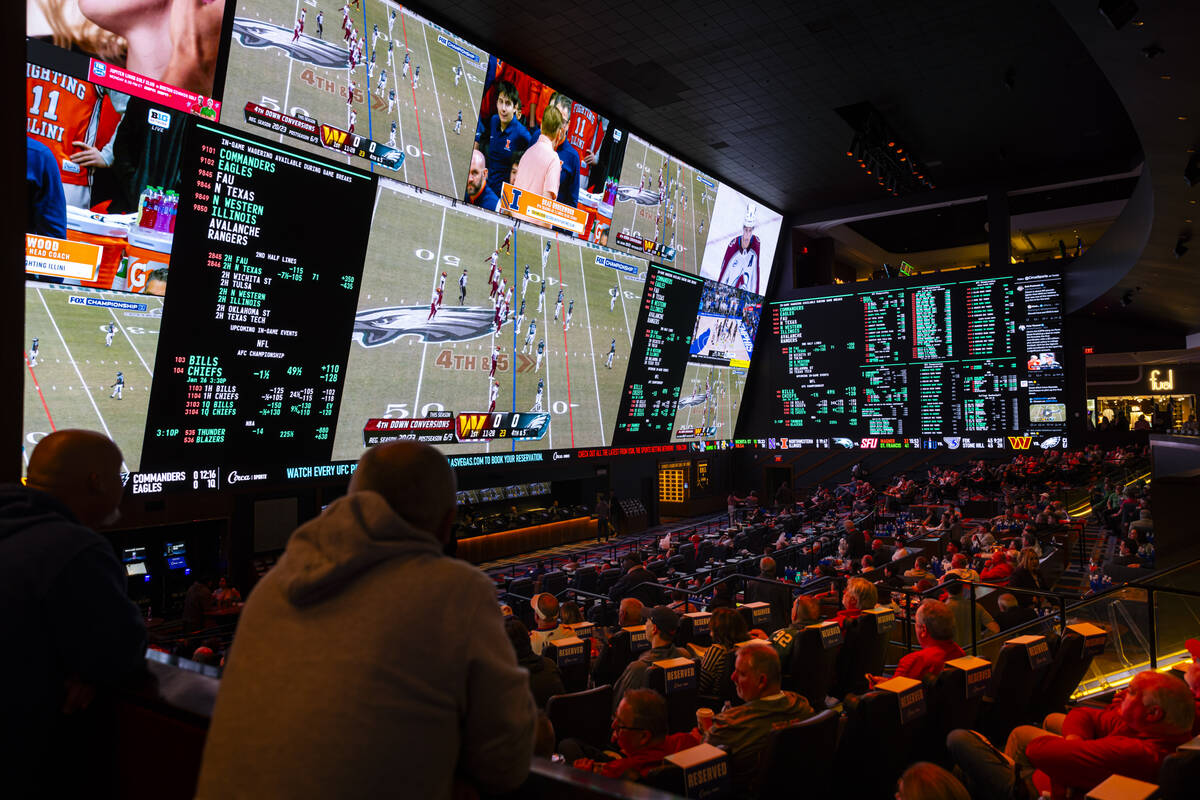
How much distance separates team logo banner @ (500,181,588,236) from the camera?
10.0 meters

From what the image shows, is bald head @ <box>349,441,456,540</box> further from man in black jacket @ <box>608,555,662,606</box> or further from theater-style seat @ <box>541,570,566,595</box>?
theater-style seat @ <box>541,570,566,595</box>

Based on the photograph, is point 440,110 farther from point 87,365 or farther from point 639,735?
point 639,735

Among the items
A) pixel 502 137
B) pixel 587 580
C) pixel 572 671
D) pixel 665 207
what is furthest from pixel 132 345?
pixel 665 207

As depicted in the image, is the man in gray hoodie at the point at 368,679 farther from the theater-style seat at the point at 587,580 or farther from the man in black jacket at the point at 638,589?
the theater-style seat at the point at 587,580

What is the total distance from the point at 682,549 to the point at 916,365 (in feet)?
24.7

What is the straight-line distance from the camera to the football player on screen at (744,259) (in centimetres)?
1545

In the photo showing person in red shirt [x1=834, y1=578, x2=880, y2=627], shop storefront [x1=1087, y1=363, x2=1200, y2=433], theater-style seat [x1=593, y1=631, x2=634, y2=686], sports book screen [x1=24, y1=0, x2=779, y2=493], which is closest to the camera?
theater-style seat [x1=593, y1=631, x2=634, y2=686]

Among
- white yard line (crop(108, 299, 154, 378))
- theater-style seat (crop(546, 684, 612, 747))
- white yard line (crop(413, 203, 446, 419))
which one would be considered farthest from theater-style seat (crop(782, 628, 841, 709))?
white yard line (crop(413, 203, 446, 419))

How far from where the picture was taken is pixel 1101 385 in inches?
1332

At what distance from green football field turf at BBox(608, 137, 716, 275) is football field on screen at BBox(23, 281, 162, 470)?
7.25 metres

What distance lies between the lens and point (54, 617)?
56.9 inches

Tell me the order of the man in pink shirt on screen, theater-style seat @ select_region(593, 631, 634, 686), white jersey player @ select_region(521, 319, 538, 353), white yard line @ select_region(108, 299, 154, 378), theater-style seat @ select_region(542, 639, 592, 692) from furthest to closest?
white jersey player @ select_region(521, 319, 538, 353), the man in pink shirt on screen, white yard line @ select_region(108, 299, 154, 378), theater-style seat @ select_region(593, 631, 634, 686), theater-style seat @ select_region(542, 639, 592, 692)

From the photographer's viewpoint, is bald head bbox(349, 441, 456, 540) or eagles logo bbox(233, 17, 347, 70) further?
eagles logo bbox(233, 17, 347, 70)

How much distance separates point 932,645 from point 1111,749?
1.51m
